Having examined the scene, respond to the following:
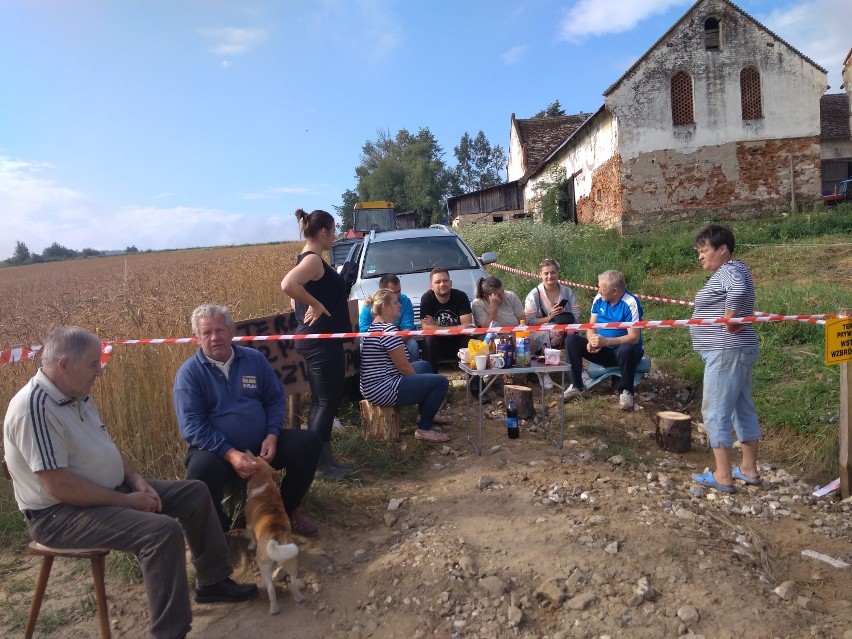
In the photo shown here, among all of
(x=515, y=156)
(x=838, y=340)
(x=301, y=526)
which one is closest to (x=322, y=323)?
(x=301, y=526)

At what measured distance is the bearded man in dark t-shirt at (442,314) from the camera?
6.45 m

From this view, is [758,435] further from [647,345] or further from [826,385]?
[647,345]

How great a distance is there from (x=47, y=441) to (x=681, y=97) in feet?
59.1

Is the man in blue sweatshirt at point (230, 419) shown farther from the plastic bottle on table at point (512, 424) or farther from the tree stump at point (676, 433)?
the tree stump at point (676, 433)

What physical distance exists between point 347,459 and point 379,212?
20744mm

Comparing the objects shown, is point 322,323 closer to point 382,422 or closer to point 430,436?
point 382,422

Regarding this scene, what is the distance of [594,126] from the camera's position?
62.5ft

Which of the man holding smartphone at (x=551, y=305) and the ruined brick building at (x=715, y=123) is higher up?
the ruined brick building at (x=715, y=123)

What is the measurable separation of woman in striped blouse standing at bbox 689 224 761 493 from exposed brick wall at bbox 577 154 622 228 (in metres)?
13.7

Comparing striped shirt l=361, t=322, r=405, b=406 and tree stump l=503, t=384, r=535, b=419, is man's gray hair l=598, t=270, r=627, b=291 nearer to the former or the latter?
tree stump l=503, t=384, r=535, b=419

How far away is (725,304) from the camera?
4.07 meters

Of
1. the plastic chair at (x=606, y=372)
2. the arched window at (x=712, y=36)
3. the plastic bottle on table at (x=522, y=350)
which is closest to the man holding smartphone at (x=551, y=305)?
the plastic chair at (x=606, y=372)

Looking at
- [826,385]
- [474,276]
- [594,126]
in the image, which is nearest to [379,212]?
[594,126]

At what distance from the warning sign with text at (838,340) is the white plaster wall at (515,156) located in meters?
28.7
